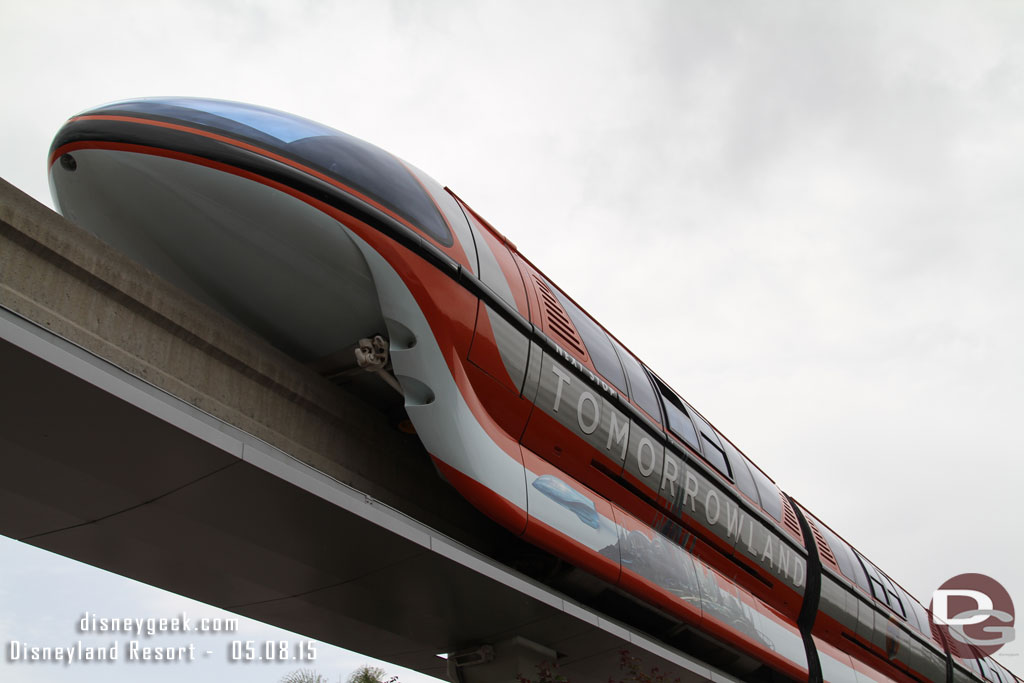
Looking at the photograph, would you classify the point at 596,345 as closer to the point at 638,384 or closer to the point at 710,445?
the point at 638,384

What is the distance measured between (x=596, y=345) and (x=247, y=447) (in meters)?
3.84

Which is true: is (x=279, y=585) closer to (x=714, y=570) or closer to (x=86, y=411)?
(x=86, y=411)

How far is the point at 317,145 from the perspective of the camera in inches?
204

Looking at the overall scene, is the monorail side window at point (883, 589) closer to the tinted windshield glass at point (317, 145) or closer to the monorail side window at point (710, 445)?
the monorail side window at point (710, 445)

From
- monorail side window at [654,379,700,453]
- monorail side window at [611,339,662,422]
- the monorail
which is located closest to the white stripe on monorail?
the monorail

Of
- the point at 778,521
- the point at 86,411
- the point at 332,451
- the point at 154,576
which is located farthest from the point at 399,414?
the point at 778,521

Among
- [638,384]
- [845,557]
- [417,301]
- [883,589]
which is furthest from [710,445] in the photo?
[883,589]

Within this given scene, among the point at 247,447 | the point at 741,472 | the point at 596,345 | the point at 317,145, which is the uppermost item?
the point at 317,145

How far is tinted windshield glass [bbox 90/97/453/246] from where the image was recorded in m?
4.98

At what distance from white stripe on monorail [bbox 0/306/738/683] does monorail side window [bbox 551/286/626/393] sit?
194cm

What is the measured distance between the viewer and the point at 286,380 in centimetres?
530

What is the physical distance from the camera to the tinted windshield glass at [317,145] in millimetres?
4977

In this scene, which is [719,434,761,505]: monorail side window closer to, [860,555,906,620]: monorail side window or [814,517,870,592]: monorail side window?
[814,517,870,592]: monorail side window

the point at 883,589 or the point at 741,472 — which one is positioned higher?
the point at 741,472
